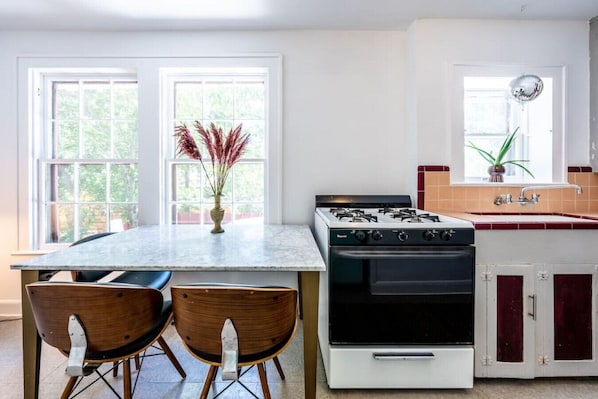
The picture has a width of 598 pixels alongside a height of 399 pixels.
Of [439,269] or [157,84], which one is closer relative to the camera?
[439,269]

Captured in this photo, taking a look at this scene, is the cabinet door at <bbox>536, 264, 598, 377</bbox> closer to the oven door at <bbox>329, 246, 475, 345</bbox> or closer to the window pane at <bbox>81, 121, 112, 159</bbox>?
the oven door at <bbox>329, 246, 475, 345</bbox>

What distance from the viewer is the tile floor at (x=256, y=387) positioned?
5.77ft

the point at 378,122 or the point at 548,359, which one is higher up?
the point at 378,122

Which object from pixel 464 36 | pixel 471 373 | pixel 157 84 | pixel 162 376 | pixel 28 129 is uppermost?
pixel 464 36

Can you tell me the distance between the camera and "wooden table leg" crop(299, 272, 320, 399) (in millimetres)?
1441

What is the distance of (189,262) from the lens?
1484 mm

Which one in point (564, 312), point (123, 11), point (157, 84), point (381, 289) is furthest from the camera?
point (157, 84)

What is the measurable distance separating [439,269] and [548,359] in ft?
2.85

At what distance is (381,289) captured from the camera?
169 cm

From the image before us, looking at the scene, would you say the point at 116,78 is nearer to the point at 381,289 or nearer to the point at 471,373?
the point at 381,289

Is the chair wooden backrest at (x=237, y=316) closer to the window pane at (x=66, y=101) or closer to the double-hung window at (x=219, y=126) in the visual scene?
the double-hung window at (x=219, y=126)

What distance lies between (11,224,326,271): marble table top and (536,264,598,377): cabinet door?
135 centimetres

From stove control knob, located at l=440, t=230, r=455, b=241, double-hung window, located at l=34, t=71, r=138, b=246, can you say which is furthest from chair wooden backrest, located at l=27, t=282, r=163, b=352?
double-hung window, located at l=34, t=71, r=138, b=246

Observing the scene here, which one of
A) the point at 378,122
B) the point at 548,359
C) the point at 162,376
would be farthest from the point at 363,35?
the point at 162,376
